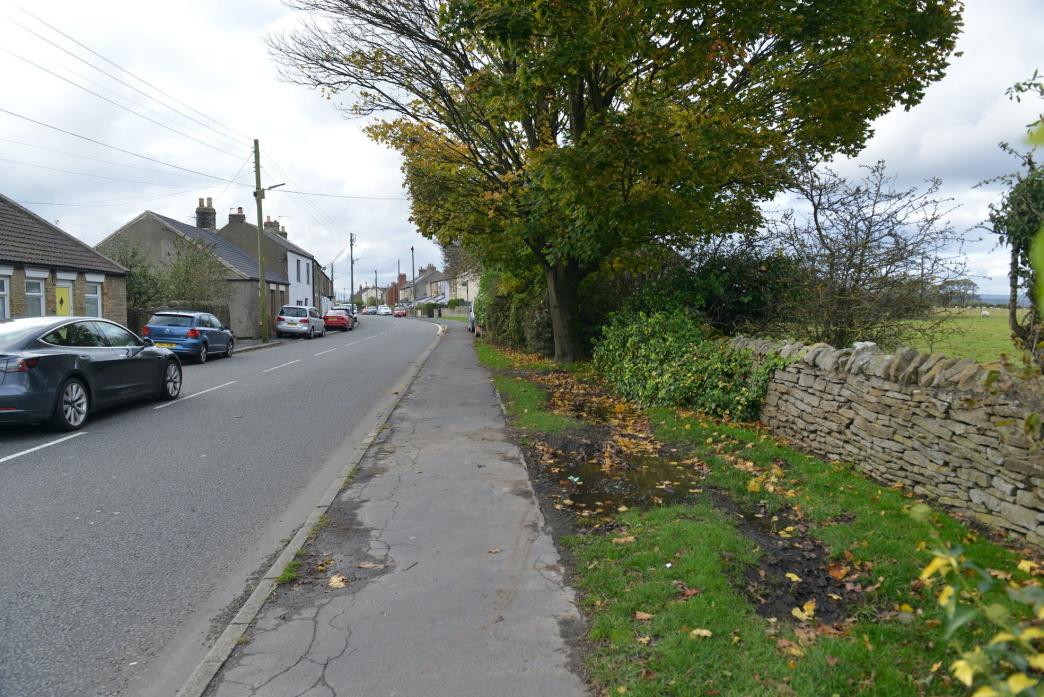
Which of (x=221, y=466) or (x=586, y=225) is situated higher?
(x=586, y=225)

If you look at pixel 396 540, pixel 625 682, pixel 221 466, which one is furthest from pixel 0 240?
pixel 625 682

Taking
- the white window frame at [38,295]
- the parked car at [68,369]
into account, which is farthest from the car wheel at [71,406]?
the white window frame at [38,295]

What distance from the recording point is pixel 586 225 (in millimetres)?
12391

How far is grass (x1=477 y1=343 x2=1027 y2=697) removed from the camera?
3.27 metres

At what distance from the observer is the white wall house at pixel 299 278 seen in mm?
55062

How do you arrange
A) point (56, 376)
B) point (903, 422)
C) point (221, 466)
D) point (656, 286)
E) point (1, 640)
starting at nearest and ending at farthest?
point (1, 640) < point (903, 422) < point (221, 466) < point (56, 376) < point (656, 286)

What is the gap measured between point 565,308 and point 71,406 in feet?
33.3

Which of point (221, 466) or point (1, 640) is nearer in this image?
point (1, 640)

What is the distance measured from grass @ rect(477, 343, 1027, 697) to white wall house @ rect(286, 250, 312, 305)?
170 ft

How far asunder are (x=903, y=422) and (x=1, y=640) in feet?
21.7

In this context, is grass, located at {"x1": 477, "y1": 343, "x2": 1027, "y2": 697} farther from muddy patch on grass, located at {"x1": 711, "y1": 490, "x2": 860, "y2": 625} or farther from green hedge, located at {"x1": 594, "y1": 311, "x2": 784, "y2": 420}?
green hedge, located at {"x1": 594, "y1": 311, "x2": 784, "y2": 420}

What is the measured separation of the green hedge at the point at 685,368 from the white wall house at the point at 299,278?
4602cm

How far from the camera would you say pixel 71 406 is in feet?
32.1

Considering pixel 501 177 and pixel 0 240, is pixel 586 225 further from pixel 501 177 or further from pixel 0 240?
pixel 0 240
